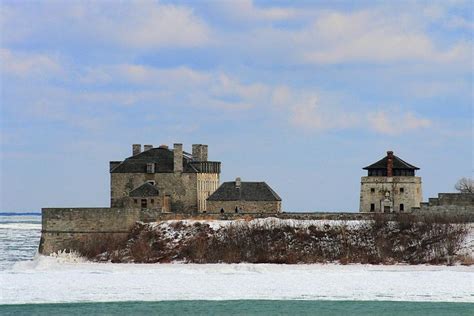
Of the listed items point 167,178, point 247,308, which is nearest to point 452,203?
point 167,178

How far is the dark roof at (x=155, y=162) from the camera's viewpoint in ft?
216

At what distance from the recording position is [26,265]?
55625 millimetres

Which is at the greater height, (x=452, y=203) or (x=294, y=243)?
(x=452, y=203)

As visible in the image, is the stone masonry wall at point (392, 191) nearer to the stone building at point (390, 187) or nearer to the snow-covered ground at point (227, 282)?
the stone building at point (390, 187)

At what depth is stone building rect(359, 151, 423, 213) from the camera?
62344 mm

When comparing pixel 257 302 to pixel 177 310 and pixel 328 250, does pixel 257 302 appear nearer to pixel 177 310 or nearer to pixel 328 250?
Answer: pixel 177 310

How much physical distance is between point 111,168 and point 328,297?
26461 mm

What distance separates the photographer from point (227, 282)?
47.6m

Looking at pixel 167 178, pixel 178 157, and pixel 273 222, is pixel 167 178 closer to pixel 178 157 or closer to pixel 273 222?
pixel 178 157

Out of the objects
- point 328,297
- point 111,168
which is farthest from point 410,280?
point 111,168

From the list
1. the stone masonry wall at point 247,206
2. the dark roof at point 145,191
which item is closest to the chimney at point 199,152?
the dark roof at point 145,191

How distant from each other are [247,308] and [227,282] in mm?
6886

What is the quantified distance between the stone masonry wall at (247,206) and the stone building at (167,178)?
89.7 inches

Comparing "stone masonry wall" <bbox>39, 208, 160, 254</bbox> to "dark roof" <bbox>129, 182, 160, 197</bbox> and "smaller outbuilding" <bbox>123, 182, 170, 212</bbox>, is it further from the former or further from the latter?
"dark roof" <bbox>129, 182, 160, 197</bbox>
